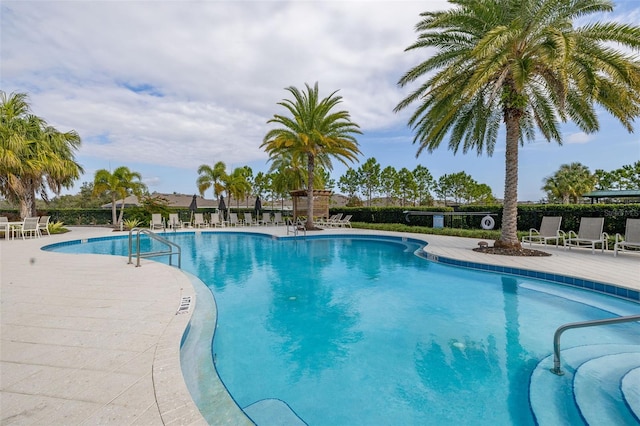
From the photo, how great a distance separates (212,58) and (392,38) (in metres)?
7.42

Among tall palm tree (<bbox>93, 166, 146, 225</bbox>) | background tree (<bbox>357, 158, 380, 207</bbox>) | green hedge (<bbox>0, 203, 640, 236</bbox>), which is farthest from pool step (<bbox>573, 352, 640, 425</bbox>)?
background tree (<bbox>357, 158, 380, 207</bbox>)

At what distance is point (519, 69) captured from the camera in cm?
763

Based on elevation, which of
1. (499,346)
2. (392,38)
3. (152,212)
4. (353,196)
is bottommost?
(499,346)

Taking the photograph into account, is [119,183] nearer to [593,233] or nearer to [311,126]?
[311,126]

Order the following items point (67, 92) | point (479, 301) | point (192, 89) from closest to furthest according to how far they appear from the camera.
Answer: point (479, 301) < point (67, 92) < point (192, 89)

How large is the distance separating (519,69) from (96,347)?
399 inches

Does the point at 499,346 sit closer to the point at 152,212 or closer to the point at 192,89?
the point at 192,89

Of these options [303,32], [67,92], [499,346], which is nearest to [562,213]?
[499,346]

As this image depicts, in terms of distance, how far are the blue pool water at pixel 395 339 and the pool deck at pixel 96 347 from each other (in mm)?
689

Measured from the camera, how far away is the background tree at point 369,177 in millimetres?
43312

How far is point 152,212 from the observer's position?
20703 millimetres

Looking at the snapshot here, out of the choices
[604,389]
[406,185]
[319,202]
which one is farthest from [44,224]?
[406,185]

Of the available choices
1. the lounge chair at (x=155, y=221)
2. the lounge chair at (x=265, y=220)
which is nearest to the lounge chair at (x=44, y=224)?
the lounge chair at (x=155, y=221)

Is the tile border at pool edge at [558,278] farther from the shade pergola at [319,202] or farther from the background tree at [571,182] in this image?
the background tree at [571,182]
